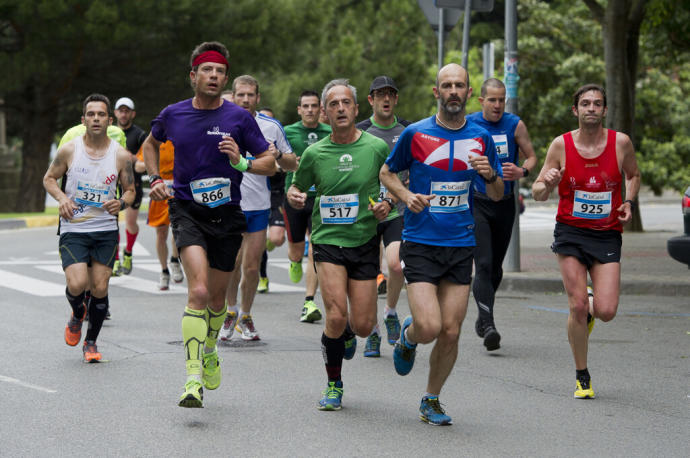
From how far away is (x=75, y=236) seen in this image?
8461 mm

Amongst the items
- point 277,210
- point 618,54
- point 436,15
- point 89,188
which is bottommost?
point 277,210

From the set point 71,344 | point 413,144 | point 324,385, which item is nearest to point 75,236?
point 71,344

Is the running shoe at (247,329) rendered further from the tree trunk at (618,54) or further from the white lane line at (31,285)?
the tree trunk at (618,54)

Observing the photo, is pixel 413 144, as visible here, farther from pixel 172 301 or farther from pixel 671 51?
pixel 671 51

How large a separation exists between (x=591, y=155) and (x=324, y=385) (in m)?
2.26

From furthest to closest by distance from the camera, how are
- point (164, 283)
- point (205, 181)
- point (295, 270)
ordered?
point (164, 283) → point (295, 270) → point (205, 181)

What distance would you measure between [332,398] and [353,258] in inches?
32.8

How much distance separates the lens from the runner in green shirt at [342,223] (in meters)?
6.73

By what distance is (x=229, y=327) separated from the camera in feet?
30.7

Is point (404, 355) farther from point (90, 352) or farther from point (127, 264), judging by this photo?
point (127, 264)

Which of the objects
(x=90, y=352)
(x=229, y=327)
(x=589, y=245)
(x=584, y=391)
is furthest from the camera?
(x=229, y=327)

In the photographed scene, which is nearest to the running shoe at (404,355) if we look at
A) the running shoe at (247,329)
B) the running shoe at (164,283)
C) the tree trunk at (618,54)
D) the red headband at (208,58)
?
the red headband at (208,58)

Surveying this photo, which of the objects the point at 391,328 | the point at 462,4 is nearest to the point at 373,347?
the point at 391,328

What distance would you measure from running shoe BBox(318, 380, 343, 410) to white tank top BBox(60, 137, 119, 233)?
2.69 meters
